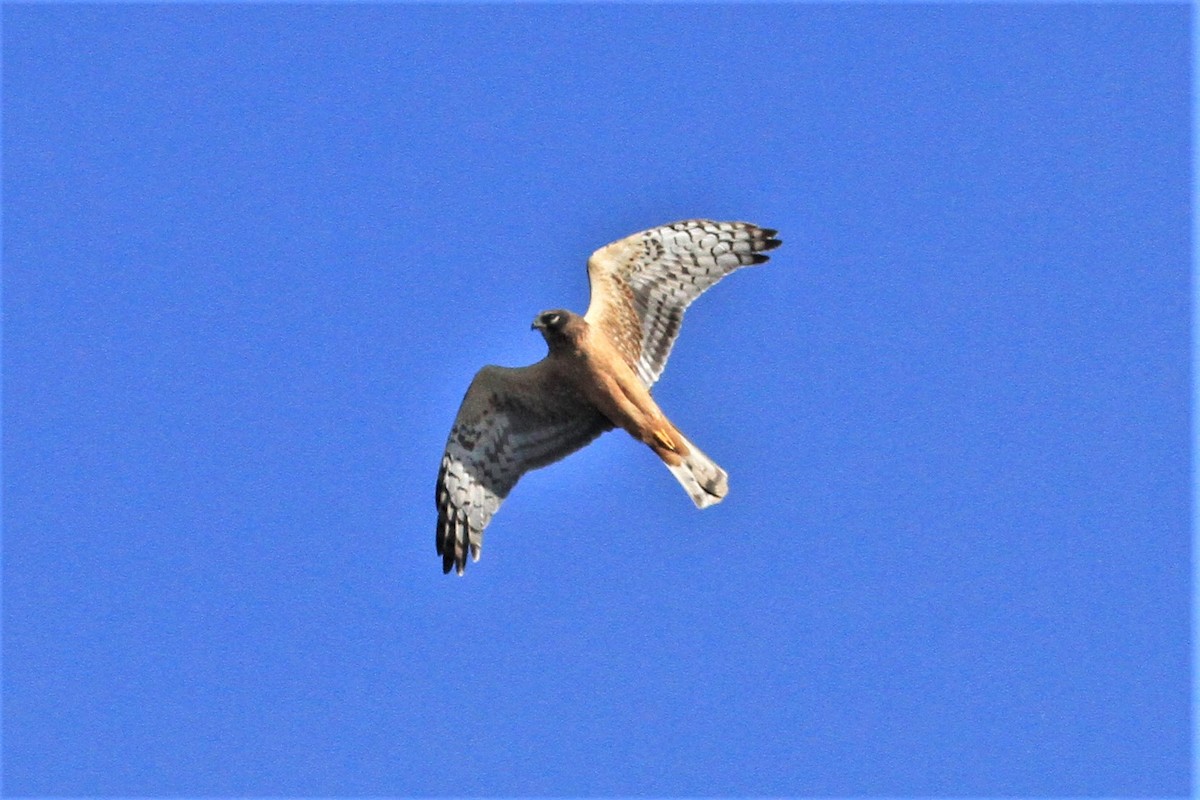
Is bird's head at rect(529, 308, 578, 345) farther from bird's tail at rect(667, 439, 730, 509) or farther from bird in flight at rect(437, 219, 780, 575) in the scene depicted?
bird's tail at rect(667, 439, 730, 509)

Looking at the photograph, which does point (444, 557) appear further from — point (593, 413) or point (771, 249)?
point (771, 249)

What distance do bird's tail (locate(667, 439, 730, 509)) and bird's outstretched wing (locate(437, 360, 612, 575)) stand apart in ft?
2.47

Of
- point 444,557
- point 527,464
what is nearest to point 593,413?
point 527,464

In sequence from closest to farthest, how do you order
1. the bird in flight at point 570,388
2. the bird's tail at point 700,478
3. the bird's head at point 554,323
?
the bird's head at point 554,323 < the bird's tail at point 700,478 < the bird in flight at point 570,388

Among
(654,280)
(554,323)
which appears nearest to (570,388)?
(554,323)

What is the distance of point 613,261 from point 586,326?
0.81 metres

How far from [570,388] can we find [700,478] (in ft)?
3.75

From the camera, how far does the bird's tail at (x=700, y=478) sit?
396 inches

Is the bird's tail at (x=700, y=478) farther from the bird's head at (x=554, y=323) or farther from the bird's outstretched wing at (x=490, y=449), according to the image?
the bird's head at (x=554, y=323)

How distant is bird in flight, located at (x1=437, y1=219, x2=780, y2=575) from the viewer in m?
10.4

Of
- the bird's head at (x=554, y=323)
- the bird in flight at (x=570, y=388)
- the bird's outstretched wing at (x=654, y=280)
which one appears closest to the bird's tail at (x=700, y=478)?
the bird in flight at (x=570, y=388)

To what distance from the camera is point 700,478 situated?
1009cm

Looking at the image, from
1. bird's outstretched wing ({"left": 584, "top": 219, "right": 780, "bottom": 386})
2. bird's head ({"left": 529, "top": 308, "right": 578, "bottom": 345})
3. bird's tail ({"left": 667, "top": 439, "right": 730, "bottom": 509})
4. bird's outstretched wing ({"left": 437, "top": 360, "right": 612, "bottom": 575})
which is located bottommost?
bird's tail ({"left": 667, "top": 439, "right": 730, "bottom": 509})

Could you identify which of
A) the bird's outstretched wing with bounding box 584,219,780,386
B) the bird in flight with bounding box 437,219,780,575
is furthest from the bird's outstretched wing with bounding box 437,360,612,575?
the bird's outstretched wing with bounding box 584,219,780,386
